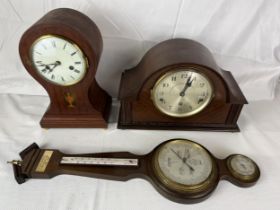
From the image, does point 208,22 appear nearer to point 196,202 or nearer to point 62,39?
point 62,39

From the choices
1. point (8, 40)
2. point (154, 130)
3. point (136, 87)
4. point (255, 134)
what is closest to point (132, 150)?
point (154, 130)

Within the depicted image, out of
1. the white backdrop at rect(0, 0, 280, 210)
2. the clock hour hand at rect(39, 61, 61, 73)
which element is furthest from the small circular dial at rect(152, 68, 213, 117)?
the clock hour hand at rect(39, 61, 61, 73)

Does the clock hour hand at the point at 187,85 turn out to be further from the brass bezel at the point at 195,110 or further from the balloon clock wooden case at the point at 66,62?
the balloon clock wooden case at the point at 66,62

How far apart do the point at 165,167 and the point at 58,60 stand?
0.53 metres

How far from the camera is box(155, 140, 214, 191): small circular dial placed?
2.48 feet

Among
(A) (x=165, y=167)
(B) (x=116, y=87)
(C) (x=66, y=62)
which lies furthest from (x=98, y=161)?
(B) (x=116, y=87)

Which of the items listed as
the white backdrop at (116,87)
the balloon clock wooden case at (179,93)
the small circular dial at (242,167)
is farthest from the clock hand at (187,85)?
the small circular dial at (242,167)

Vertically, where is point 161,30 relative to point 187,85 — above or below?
above

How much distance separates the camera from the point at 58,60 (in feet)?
2.78

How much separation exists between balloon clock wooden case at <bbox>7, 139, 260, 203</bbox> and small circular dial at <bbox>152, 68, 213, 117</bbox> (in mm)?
167

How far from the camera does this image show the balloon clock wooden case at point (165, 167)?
2.48 ft

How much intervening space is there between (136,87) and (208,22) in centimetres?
43

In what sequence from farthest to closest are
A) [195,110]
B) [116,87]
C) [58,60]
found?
[116,87] < [195,110] < [58,60]

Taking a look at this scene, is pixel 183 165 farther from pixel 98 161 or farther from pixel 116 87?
pixel 116 87
